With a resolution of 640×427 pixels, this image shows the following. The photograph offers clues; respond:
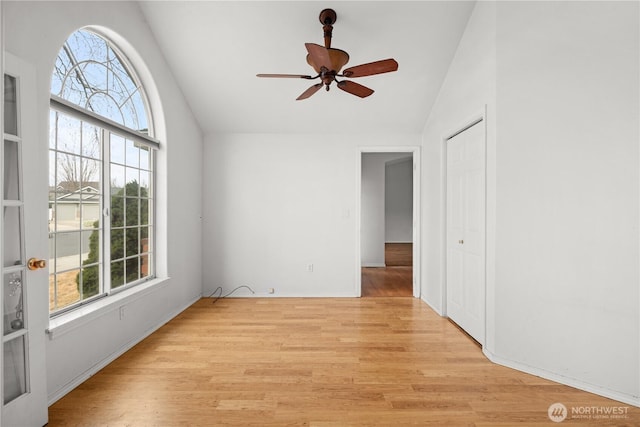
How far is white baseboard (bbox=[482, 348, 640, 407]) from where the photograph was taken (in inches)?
76.9

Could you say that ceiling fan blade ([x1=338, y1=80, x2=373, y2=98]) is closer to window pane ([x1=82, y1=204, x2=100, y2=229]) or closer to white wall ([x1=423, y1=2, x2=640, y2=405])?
white wall ([x1=423, y1=2, x2=640, y2=405])

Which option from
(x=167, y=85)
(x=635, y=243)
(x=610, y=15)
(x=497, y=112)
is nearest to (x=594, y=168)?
(x=635, y=243)

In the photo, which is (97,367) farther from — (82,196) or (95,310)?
(82,196)

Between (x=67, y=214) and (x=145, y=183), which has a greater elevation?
(x=145, y=183)

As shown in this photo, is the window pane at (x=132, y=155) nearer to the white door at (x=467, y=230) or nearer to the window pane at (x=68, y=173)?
the window pane at (x=68, y=173)

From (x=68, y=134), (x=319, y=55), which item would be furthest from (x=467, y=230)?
(x=68, y=134)

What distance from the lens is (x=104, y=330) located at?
94.4 inches

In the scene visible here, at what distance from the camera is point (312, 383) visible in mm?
2162

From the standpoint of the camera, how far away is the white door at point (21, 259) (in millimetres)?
1590

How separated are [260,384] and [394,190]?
6.04 meters

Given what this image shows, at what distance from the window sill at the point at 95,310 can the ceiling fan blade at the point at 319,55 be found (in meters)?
2.39

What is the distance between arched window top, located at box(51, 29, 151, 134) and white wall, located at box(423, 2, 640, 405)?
318 cm

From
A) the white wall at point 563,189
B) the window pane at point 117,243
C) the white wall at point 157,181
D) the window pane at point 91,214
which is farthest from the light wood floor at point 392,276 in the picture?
the window pane at point 91,214

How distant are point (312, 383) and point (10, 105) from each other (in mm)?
2387
